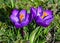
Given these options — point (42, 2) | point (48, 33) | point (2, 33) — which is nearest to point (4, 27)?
point (2, 33)

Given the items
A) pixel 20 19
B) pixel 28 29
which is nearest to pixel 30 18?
pixel 20 19

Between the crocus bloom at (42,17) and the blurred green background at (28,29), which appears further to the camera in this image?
the blurred green background at (28,29)

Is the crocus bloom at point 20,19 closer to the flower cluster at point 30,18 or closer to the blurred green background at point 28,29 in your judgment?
the flower cluster at point 30,18

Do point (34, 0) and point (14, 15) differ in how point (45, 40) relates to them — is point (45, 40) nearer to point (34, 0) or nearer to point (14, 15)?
point (14, 15)

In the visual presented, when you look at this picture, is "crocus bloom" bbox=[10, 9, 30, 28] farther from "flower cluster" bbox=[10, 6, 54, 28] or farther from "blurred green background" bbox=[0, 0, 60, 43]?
"blurred green background" bbox=[0, 0, 60, 43]

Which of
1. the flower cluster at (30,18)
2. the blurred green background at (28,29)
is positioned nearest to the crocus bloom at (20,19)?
the flower cluster at (30,18)

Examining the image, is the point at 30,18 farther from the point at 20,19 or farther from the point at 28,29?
the point at 28,29

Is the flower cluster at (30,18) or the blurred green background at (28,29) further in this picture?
the blurred green background at (28,29)

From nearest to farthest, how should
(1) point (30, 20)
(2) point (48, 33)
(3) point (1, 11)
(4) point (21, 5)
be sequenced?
(1) point (30, 20), (2) point (48, 33), (3) point (1, 11), (4) point (21, 5)
